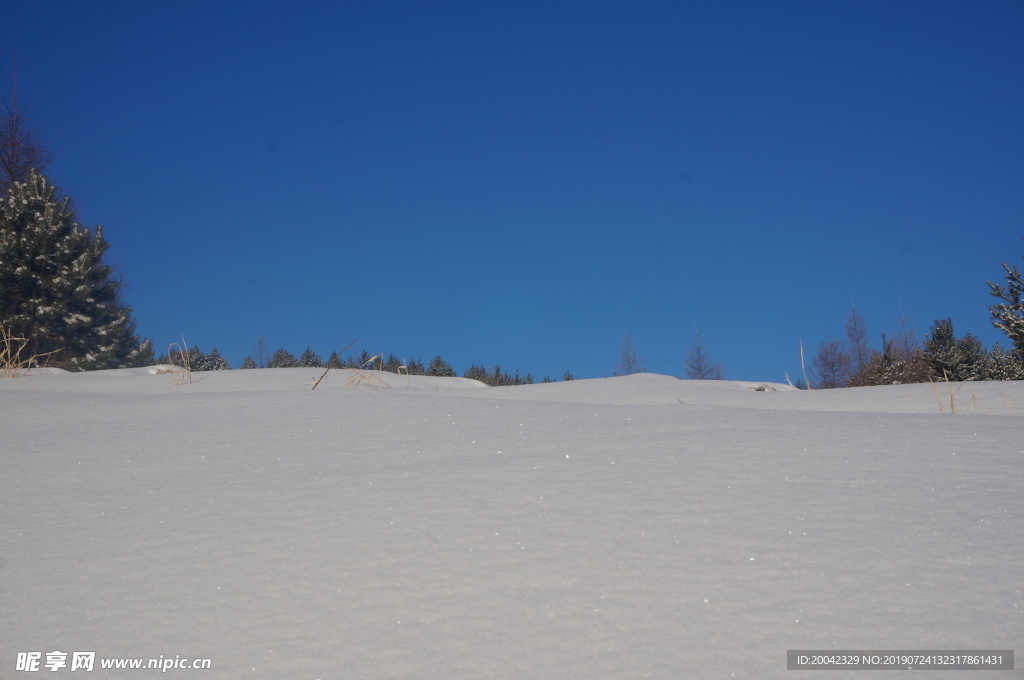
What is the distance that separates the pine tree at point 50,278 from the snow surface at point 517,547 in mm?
13819

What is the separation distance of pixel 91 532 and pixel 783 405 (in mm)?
2410

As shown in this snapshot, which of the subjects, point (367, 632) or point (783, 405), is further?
point (783, 405)

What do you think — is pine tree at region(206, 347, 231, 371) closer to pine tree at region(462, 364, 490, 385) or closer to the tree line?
the tree line

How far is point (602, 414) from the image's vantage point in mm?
2000

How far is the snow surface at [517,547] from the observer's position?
81 centimetres

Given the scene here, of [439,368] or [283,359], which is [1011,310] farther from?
[283,359]

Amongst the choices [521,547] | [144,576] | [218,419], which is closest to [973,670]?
[521,547]

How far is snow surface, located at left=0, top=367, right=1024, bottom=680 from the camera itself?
2.67 feet

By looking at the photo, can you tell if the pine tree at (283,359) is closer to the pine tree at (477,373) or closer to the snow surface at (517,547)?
the pine tree at (477,373)

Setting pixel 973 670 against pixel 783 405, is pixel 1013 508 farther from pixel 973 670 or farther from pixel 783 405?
pixel 783 405

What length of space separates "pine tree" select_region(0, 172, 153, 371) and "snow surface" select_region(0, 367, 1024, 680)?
45.3ft

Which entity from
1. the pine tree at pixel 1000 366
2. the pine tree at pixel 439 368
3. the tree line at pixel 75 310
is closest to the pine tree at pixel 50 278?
the tree line at pixel 75 310

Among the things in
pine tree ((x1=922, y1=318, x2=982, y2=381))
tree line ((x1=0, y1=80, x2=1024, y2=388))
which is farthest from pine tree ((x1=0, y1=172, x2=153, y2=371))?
pine tree ((x1=922, y1=318, x2=982, y2=381))

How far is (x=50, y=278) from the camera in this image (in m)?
13.3
